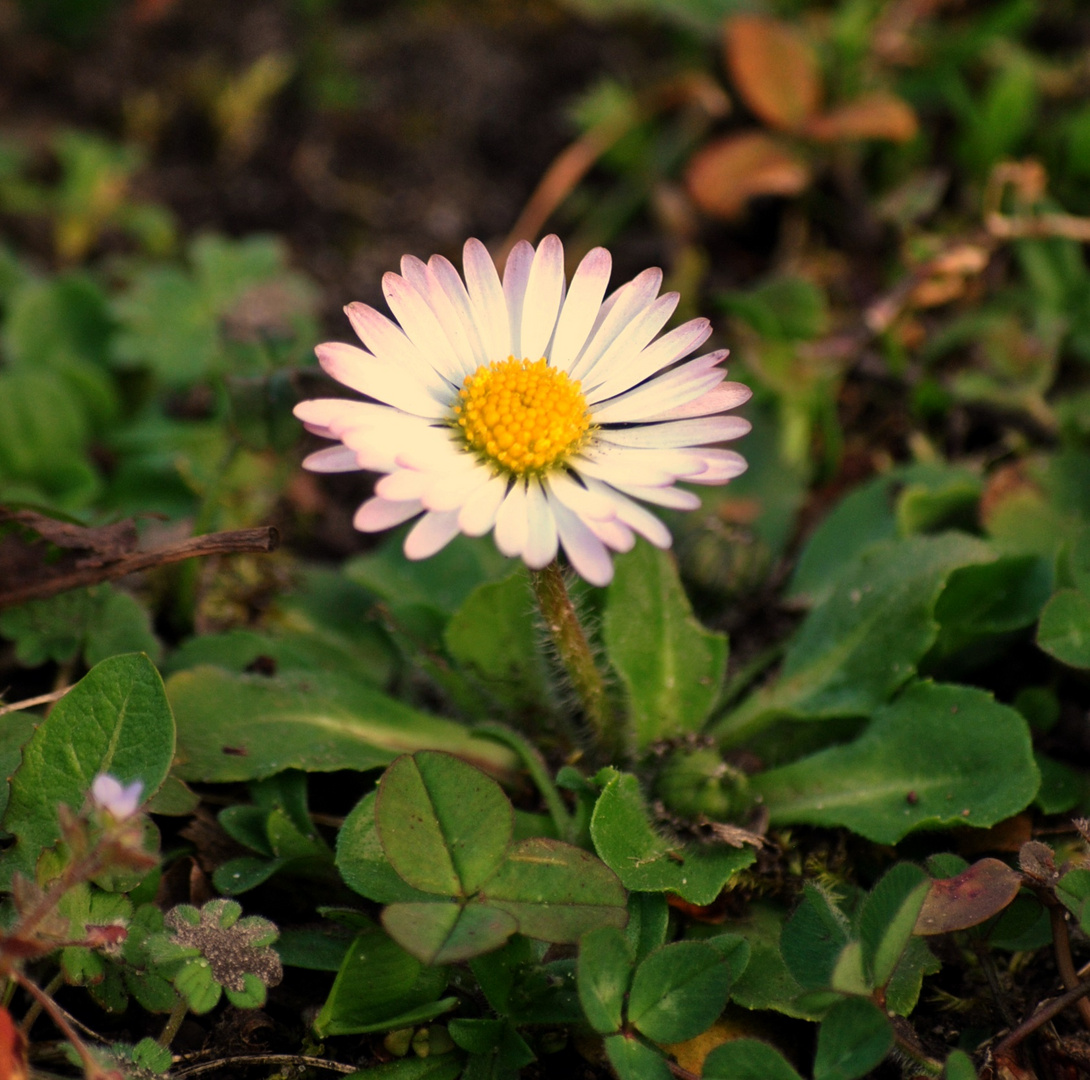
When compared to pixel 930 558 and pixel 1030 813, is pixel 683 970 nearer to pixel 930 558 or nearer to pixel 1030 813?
pixel 1030 813

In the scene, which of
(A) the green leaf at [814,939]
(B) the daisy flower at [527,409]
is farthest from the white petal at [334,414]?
(A) the green leaf at [814,939]

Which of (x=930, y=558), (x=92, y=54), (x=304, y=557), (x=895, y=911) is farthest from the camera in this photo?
(x=92, y=54)

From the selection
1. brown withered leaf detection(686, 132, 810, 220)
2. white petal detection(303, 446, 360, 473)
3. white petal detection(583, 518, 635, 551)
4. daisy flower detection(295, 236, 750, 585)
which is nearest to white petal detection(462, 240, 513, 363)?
daisy flower detection(295, 236, 750, 585)

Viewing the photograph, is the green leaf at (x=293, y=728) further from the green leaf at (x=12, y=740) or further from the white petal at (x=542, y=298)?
A: the white petal at (x=542, y=298)

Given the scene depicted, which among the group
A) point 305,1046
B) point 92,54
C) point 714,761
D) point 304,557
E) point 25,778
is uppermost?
point 92,54

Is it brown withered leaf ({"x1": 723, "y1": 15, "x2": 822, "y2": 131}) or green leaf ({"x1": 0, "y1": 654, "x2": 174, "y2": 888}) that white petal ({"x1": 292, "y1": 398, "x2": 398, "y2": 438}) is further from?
brown withered leaf ({"x1": 723, "y1": 15, "x2": 822, "y2": 131})

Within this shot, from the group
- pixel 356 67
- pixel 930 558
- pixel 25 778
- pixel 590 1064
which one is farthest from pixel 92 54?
pixel 590 1064

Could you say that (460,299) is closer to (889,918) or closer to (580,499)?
(580,499)
